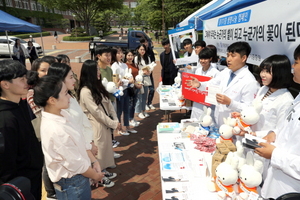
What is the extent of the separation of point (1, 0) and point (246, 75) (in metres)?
43.7

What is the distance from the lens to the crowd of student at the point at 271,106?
139 cm

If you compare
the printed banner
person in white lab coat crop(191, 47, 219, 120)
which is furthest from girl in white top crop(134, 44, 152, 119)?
the printed banner

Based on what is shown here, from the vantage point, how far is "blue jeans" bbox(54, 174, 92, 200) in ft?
5.65

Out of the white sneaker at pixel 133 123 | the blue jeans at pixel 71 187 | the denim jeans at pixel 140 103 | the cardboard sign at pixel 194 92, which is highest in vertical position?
the cardboard sign at pixel 194 92

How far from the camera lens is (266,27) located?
2.25 meters

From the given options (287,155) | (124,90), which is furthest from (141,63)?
(287,155)

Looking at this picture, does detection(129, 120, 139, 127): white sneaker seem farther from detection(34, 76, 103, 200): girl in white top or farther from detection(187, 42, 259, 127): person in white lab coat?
detection(34, 76, 103, 200): girl in white top

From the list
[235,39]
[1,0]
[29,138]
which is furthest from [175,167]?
[1,0]

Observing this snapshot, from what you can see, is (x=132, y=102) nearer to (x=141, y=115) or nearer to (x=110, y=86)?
(x=141, y=115)

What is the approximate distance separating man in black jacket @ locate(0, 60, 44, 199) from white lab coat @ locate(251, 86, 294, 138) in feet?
7.01

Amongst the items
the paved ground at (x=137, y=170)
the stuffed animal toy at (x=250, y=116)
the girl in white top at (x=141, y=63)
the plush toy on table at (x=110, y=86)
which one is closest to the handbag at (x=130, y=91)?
the girl in white top at (x=141, y=63)

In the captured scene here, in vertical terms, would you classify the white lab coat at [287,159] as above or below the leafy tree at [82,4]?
below

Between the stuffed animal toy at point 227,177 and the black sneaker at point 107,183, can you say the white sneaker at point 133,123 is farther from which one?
the stuffed animal toy at point 227,177

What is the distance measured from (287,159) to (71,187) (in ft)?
5.62
